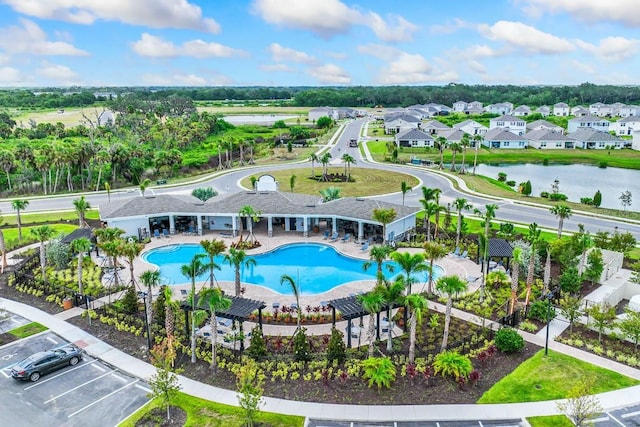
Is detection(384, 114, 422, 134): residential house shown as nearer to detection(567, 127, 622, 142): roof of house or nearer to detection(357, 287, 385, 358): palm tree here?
detection(567, 127, 622, 142): roof of house

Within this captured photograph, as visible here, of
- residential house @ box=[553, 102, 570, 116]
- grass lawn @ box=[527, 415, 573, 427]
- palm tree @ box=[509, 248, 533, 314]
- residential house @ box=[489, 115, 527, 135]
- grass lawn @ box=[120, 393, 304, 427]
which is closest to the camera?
grass lawn @ box=[527, 415, 573, 427]

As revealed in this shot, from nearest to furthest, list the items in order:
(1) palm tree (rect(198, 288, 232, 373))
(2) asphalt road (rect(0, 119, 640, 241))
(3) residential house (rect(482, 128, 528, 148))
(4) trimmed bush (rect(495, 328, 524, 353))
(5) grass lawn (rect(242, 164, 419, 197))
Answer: (1) palm tree (rect(198, 288, 232, 373)) < (4) trimmed bush (rect(495, 328, 524, 353)) < (2) asphalt road (rect(0, 119, 640, 241)) < (5) grass lawn (rect(242, 164, 419, 197)) < (3) residential house (rect(482, 128, 528, 148))

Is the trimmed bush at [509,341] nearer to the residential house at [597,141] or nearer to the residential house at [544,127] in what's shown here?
the residential house at [597,141]

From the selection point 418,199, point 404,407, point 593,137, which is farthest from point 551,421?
point 593,137

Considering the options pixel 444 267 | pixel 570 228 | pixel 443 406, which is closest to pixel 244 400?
pixel 443 406

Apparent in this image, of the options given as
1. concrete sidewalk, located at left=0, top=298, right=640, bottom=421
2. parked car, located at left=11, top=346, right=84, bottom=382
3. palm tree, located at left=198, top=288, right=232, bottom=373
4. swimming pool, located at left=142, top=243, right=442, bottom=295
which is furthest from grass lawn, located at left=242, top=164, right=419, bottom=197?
parked car, located at left=11, top=346, right=84, bottom=382

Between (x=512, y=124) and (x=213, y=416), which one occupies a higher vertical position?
(x=512, y=124)

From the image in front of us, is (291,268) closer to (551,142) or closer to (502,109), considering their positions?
(551,142)
